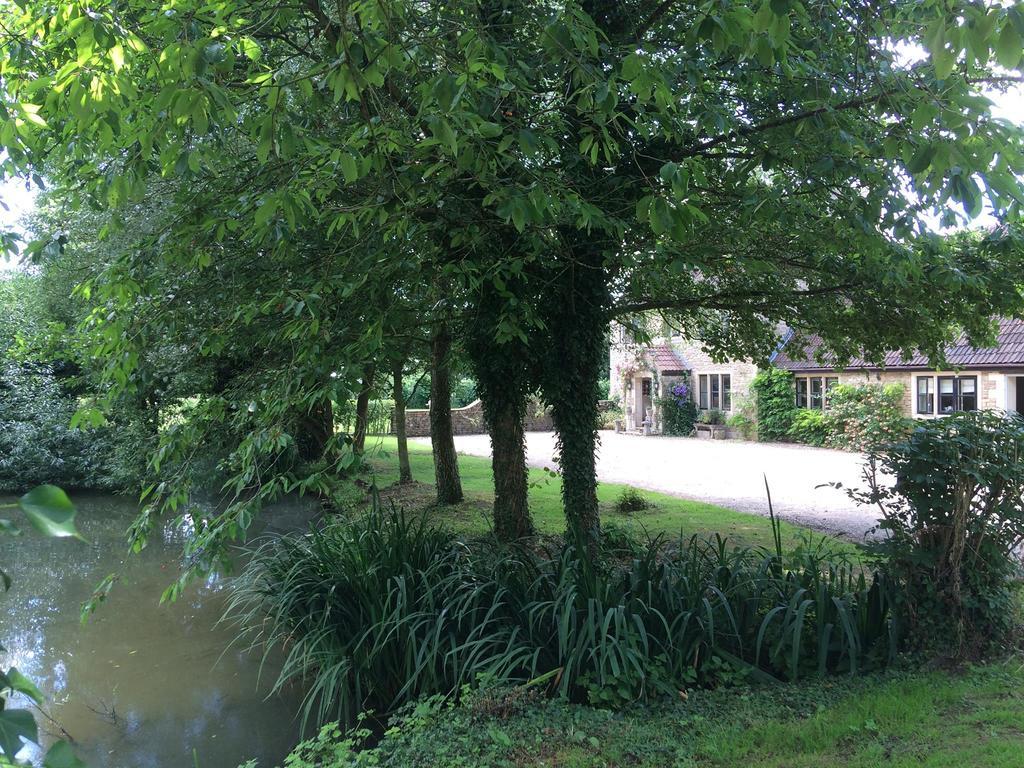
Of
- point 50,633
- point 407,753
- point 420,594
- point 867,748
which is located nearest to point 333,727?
point 407,753

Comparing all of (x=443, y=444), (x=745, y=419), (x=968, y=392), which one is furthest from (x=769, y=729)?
(x=745, y=419)

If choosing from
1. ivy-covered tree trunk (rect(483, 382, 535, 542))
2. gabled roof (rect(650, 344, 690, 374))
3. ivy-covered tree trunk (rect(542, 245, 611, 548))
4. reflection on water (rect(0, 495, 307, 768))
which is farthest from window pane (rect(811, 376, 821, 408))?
reflection on water (rect(0, 495, 307, 768))

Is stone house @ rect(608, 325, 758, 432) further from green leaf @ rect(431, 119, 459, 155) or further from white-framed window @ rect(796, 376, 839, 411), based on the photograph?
green leaf @ rect(431, 119, 459, 155)

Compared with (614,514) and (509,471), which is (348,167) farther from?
(614,514)

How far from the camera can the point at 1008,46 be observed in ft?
8.30

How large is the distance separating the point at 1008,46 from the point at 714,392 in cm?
2968

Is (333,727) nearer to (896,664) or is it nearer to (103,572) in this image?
(896,664)

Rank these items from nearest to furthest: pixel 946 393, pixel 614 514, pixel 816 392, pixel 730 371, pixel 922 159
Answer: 1. pixel 922 159
2. pixel 614 514
3. pixel 946 393
4. pixel 816 392
5. pixel 730 371

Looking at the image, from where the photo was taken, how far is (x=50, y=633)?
8.73m

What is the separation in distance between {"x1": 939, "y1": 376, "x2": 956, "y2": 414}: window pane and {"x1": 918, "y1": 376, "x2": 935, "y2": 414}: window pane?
284 mm

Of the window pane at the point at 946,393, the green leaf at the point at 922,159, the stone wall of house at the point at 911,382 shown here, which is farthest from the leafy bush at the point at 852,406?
the green leaf at the point at 922,159

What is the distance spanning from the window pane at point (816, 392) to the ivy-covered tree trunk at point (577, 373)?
71.7 ft

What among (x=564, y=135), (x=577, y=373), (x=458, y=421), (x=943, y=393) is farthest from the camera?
(x=458, y=421)

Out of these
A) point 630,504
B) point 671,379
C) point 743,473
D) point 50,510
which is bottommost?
point 743,473
